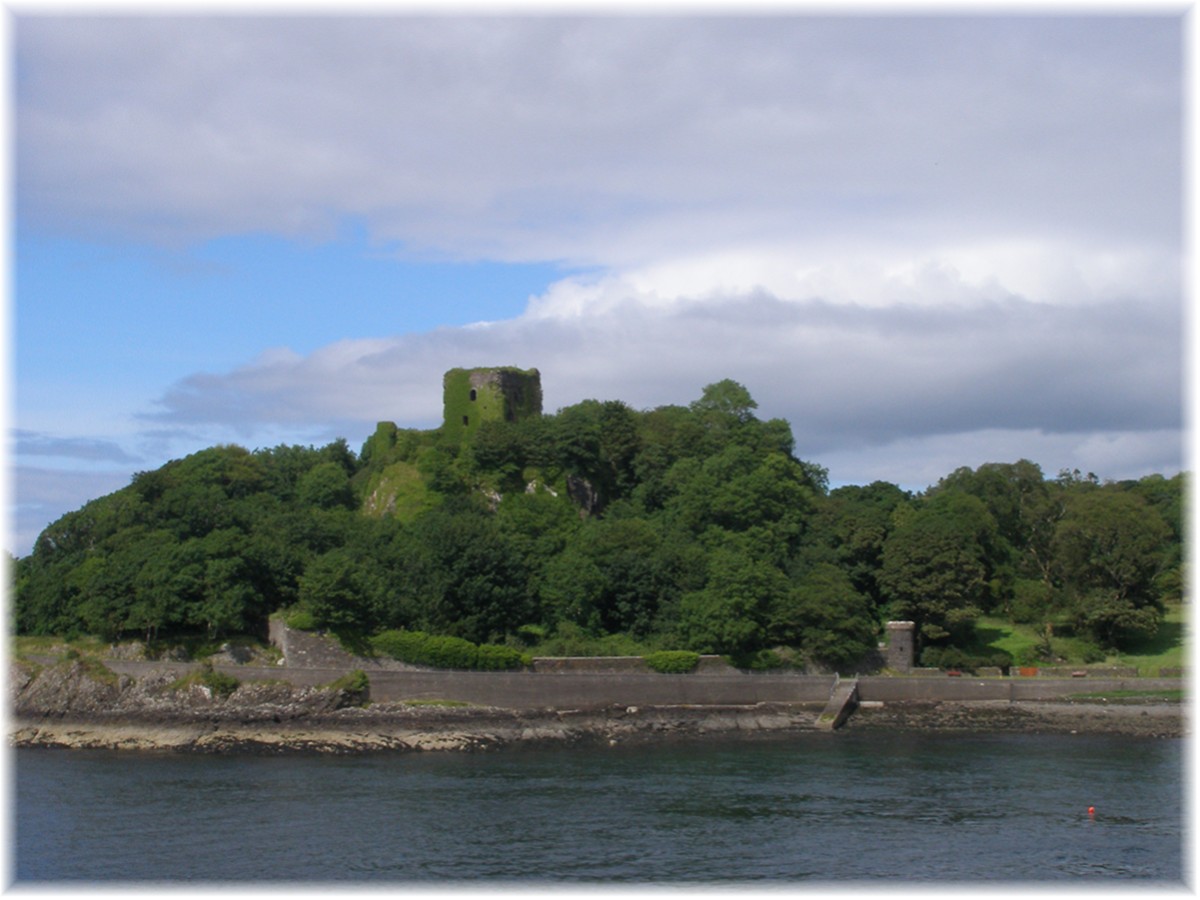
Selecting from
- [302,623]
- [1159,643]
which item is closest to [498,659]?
[302,623]

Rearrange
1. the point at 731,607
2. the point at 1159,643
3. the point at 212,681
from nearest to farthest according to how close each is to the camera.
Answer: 1. the point at 212,681
2. the point at 731,607
3. the point at 1159,643

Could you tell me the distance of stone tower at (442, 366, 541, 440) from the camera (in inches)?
2216

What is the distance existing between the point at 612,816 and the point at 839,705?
1585 cm

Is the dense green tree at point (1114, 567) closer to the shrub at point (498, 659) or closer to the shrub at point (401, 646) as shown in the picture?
the shrub at point (498, 659)

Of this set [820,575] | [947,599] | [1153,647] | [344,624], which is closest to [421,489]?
[344,624]

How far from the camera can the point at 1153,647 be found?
45.4m

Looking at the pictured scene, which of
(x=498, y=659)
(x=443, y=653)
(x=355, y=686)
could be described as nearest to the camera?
(x=355, y=686)

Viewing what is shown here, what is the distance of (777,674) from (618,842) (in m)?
19.1

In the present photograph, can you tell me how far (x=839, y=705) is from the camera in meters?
38.3

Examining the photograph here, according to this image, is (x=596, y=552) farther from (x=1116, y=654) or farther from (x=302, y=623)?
(x=1116, y=654)

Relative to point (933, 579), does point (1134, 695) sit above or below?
below

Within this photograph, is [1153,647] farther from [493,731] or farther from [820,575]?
[493,731]

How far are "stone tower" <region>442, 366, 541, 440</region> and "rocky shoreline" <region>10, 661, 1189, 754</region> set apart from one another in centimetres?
2217

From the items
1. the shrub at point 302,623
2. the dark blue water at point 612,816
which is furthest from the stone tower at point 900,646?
the shrub at point 302,623
